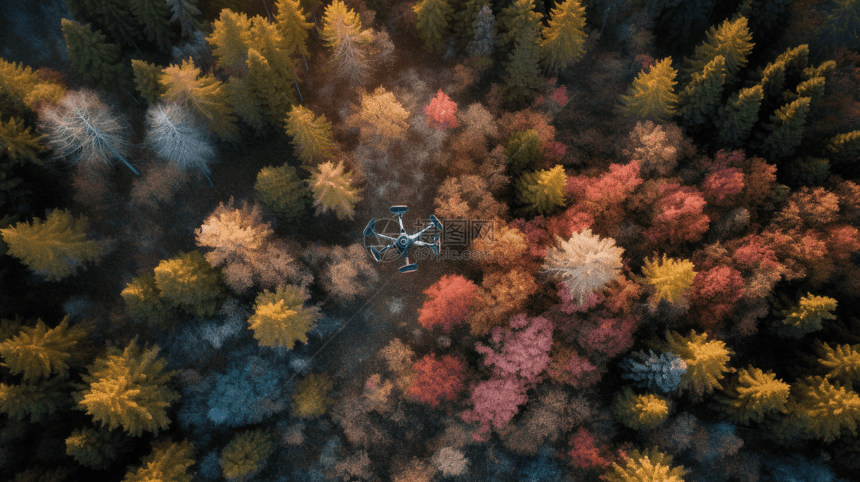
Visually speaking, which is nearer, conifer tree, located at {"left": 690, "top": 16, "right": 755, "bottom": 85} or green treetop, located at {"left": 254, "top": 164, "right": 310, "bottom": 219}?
conifer tree, located at {"left": 690, "top": 16, "right": 755, "bottom": 85}

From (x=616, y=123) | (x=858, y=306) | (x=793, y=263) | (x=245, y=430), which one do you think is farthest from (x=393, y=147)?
(x=858, y=306)

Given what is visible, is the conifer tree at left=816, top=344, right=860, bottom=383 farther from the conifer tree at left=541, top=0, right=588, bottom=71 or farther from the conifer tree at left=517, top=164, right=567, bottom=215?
the conifer tree at left=541, top=0, right=588, bottom=71

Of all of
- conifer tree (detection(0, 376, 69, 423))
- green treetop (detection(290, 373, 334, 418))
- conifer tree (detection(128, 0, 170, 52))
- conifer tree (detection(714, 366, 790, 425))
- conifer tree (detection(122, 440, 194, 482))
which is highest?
conifer tree (detection(128, 0, 170, 52))

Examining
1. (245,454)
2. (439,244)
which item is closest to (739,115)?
(439,244)

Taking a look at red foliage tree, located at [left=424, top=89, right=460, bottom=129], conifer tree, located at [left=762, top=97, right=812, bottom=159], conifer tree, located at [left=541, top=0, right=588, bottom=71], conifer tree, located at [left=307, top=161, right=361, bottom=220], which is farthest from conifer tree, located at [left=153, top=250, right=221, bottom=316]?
conifer tree, located at [left=762, top=97, right=812, bottom=159]

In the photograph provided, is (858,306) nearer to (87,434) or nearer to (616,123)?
(616,123)

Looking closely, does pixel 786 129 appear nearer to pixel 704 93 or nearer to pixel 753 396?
pixel 704 93
